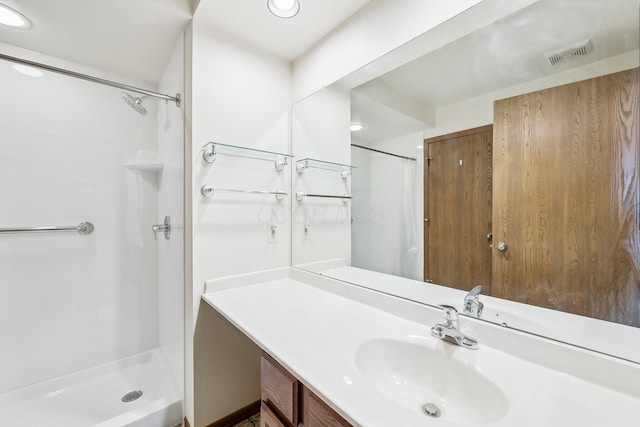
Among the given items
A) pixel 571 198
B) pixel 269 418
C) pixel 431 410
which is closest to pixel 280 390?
pixel 269 418

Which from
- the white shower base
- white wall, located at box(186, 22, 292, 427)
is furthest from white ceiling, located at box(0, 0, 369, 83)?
the white shower base

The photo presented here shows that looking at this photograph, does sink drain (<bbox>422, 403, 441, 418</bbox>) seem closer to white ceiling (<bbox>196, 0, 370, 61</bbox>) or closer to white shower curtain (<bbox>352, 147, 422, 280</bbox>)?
white shower curtain (<bbox>352, 147, 422, 280</bbox>)

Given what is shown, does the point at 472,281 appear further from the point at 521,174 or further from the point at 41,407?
the point at 41,407

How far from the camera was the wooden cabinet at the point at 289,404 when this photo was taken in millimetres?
713

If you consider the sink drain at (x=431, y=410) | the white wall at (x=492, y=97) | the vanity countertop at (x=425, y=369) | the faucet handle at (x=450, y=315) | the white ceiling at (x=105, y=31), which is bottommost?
the sink drain at (x=431, y=410)

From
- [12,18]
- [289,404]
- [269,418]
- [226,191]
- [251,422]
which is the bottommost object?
[251,422]

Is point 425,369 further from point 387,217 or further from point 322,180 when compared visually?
point 322,180

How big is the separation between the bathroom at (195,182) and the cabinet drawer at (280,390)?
0.17 metres

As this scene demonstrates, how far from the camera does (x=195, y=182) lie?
1.40 m

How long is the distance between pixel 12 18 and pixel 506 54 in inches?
92.8

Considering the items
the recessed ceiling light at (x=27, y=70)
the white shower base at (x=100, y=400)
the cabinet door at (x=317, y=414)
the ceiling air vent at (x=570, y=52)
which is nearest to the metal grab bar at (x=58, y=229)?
the white shower base at (x=100, y=400)

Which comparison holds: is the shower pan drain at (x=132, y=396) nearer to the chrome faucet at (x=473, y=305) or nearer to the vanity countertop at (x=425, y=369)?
the vanity countertop at (x=425, y=369)

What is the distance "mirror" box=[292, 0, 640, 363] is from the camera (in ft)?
2.55

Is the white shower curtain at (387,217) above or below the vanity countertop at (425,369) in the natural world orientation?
above
